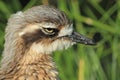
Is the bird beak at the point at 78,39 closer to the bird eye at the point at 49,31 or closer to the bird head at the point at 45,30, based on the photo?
the bird head at the point at 45,30

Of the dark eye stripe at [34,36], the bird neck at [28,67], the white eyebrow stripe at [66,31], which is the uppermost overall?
the dark eye stripe at [34,36]

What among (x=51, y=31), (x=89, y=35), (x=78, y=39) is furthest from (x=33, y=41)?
(x=89, y=35)

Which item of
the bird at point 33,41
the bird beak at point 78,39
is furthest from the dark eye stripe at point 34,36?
the bird beak at point 78,39

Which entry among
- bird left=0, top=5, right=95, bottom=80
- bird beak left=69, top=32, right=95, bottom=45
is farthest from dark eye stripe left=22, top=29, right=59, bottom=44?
bird beak left=69, top=32, right=95, bottom=45

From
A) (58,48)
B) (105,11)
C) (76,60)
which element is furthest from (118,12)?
(58,48)

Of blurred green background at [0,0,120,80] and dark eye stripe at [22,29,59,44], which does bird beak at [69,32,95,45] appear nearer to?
dark eye stripe at [22,29,59,44]

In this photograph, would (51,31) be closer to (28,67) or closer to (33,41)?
(33,41)
